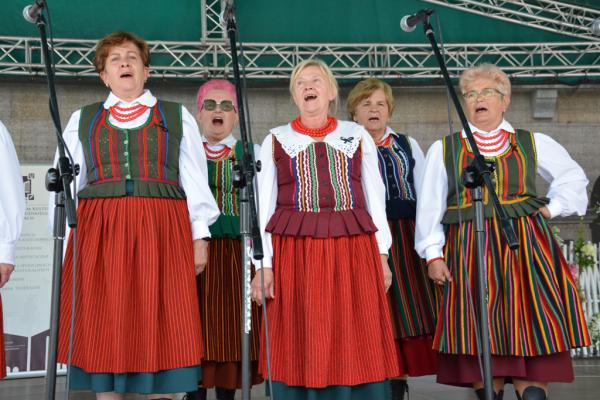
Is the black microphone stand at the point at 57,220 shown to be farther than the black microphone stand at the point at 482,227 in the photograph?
No

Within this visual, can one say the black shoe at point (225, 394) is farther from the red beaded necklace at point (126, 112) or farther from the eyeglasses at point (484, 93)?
the eyeglasses at point (484, 93)

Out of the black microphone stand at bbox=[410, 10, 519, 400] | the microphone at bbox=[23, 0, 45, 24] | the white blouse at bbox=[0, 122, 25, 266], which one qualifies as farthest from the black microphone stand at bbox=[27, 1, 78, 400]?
the black microphone stand at bbox=[410, 10, 519, 400]

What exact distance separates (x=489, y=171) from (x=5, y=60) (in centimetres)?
660

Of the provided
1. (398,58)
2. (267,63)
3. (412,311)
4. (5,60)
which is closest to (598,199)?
(398,58)

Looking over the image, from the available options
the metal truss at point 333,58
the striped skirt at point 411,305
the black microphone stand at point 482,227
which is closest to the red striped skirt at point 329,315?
the black microphone stand at point 482,227

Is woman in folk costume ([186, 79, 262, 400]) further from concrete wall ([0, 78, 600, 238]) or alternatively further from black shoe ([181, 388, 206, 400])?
concrete wall ([0, 78, 600, 238])

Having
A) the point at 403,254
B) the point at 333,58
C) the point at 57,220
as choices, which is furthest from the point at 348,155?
the point at 333,58

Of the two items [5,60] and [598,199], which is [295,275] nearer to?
[5,60]

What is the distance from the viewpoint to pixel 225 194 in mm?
4070

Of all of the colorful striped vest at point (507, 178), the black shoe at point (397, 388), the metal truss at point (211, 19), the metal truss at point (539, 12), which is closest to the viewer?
the colorful striped vest at point (507, 178)

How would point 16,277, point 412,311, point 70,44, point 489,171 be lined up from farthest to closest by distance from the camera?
point 70,44 < point 16,277 < point 412,311 < point 489,171

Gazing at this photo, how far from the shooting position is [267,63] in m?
8.65

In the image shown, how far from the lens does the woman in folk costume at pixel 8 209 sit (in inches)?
118

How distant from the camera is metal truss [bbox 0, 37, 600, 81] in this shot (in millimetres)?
8023
